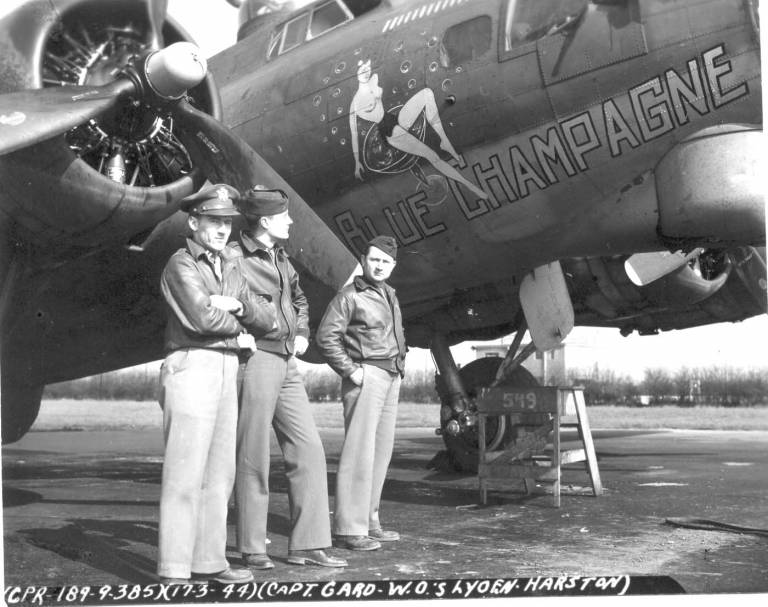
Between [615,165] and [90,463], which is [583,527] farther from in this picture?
[90,463]

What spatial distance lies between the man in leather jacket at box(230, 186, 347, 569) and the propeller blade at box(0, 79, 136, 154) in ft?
4.32

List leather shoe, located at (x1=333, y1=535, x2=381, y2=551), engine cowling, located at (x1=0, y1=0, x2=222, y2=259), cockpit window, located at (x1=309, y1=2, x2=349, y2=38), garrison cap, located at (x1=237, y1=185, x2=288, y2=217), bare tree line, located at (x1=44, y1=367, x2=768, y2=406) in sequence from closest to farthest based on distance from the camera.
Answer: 1. garrison cap, located at (x1=237, y1=185, x2=288, y2=217)
2. leather shoe, located at (x1=333, y1=535, x2=381, y2=551)
3. engine cowling, located at (x1=0, y1=0, x2=222, y2=259)
4. cockpit window, located at (x1=309, y1=2, x2=349, y2=38)
5. bare tree line, located at (x1=44, y1=367, x2=768, y2=406)

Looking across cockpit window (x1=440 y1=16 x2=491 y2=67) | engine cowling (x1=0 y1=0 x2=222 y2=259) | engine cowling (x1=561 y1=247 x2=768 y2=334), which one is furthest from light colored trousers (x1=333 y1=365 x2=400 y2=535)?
engine cowling (x1=561 y1=247 x2=768 y2=334)

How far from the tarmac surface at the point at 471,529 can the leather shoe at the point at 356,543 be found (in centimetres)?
8

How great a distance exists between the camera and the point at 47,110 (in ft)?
17.7

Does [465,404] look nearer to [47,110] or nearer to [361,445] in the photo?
[361,445]

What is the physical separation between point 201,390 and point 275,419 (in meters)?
0.87

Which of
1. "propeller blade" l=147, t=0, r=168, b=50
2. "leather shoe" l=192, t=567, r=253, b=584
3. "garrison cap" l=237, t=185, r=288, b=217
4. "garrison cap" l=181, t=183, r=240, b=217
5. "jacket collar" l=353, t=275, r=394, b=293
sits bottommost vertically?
"leather shoe" l=192, t=567, r=253, b=584

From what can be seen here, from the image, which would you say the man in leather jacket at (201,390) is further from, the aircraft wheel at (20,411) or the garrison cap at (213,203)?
the aircraft wheel at (20,411)

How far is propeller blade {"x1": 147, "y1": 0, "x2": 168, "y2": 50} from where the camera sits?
20.9 ft

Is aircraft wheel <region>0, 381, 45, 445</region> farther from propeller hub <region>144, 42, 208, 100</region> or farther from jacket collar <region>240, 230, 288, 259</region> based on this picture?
jacket collar <region>240, 230, 288, 259</region>

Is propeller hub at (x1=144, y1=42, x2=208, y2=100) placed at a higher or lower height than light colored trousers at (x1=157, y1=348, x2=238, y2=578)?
higher

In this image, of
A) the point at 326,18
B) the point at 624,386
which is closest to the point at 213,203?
Answer: the point at 326,18

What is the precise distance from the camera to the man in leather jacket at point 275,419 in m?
4.71
